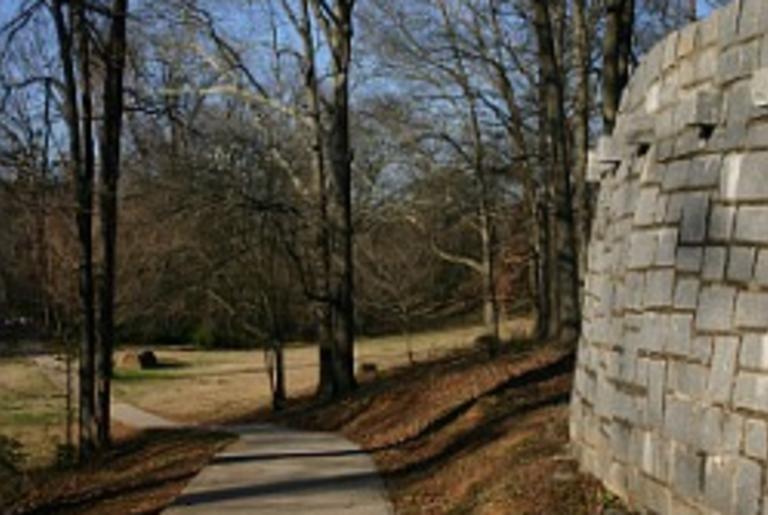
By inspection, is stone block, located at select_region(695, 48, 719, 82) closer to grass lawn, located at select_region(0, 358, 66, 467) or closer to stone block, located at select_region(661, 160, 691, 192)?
stone block, located at select_region(661, 160, 691, 192)

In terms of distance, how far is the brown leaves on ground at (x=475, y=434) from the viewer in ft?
29.0

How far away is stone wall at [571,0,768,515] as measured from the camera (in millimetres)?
5867

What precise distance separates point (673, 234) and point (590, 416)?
7.34 ft

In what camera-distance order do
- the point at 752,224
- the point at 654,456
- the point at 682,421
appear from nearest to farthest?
the point at 752,224
the point at 682,421
the point at 654,456

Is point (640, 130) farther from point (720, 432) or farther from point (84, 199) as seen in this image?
point (84, 199)

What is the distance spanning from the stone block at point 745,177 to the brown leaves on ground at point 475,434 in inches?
102

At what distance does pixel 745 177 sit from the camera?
6.06 meters

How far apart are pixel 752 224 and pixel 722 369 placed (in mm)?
774

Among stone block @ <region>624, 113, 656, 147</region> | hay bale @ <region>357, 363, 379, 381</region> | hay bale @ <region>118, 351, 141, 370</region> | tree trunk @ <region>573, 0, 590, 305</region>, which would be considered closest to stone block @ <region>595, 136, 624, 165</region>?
stone block @ <region>624, 113, 656, 147</region>

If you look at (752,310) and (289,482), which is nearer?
(752,310)

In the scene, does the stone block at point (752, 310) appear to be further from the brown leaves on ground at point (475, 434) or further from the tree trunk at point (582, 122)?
the tree trunk at point (582, 122)

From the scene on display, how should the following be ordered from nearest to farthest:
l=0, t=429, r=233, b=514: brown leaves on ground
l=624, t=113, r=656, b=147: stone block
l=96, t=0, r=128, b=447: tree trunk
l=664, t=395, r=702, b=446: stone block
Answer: l=664, t=395, r=702, b=446: stone block → l=624, t=113, r=656, b=147: stone block → l=0, t=429, r=233, b=514: brown leaves on ground → l=96, t=0, r=128, b=447: tree trunk

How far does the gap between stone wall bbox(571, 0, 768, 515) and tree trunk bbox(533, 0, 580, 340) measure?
1104 cm

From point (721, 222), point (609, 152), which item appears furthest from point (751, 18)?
point (609, 152)
